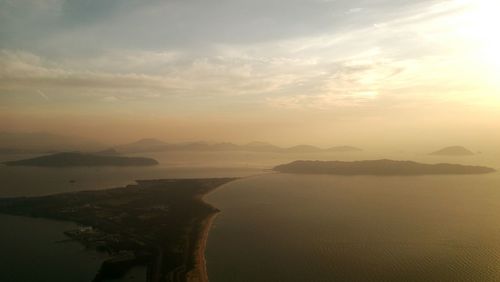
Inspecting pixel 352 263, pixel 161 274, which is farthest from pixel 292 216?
pixel 161 274

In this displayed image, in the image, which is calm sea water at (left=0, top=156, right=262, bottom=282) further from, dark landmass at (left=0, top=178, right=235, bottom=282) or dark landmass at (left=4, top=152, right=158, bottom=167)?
dark landmass at (left=4, top=152, right=158, bottom=167)

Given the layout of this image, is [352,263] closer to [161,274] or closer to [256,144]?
[161,274]

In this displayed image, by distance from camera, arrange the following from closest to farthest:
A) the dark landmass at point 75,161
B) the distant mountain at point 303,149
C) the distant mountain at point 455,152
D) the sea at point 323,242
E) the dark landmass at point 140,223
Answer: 1. the sea at point 323,242
2. the dark landmass at point 140,223
3. the dark landmass at point 75,161
4. the distant mountain at point 455,152
5. the distant mountain at point 303,149

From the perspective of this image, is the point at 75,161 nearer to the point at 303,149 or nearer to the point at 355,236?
the point at 355,236

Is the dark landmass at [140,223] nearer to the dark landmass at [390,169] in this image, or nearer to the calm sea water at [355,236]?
the calm sea water at [355,236]

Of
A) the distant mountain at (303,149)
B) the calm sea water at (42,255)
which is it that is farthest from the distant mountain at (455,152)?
the calm sea water at (42,255)

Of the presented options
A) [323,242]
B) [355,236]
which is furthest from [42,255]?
[355,236]
